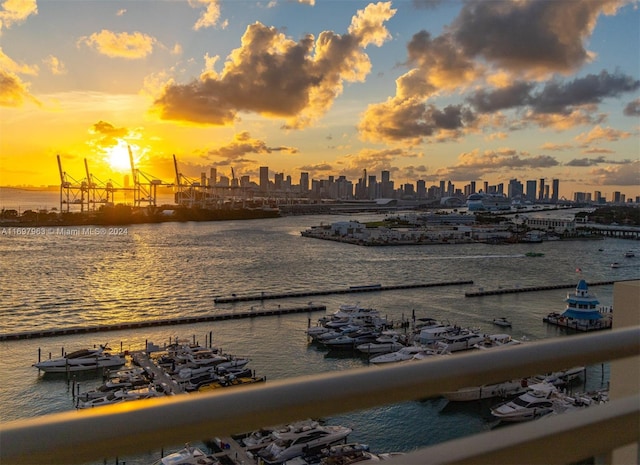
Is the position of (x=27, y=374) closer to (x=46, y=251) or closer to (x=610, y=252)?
(x=46, y=251)

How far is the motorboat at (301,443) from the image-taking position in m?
2.14

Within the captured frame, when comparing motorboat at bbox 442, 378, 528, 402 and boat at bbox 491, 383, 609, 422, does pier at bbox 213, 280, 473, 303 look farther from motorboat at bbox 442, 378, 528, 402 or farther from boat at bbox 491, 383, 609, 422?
boat at bbox 491, 383, 609, 422

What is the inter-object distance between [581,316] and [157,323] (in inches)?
140

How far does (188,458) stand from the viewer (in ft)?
6.48

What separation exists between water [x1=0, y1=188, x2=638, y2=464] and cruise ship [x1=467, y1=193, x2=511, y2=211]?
647 inches

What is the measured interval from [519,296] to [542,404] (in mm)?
3298

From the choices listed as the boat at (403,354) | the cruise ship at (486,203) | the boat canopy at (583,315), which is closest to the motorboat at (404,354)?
the boat at (403,354)

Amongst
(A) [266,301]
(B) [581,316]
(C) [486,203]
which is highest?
(C) [486,203]

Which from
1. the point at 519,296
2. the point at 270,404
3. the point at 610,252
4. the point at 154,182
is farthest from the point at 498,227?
the point at 270,404

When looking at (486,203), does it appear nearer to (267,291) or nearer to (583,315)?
(267,291)

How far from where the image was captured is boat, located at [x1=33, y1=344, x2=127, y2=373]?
3150 mm

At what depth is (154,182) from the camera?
21.6m

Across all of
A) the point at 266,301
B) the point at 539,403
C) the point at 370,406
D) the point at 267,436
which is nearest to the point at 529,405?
the point at 539,403

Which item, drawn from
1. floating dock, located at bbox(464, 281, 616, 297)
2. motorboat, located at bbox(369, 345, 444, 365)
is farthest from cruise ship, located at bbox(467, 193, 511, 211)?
motorboat, located at bbox(369, 345, 444, 365)
